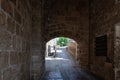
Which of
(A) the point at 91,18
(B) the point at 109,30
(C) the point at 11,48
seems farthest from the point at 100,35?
(C) the point at 11,48

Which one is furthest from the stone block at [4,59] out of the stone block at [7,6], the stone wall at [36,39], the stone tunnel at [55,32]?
the stone wall at [36,39]

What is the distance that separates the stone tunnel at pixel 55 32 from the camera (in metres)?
2.23

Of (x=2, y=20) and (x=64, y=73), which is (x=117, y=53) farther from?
(x=2, y=20)

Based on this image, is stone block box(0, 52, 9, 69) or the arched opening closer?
stone block box(0, 52, 9, 69)

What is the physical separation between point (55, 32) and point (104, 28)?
8.19 ft

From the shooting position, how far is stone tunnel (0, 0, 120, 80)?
87.8 inches

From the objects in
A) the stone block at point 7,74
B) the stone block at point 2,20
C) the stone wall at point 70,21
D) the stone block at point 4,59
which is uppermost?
the stone wall at point 70,21

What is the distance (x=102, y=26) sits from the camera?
6293 mm

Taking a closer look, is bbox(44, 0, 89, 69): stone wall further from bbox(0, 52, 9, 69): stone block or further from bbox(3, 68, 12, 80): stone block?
bbox(0, 52, 9, 69): stone block

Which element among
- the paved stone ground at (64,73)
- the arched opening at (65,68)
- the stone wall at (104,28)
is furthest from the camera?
the arched opening at (65,68)

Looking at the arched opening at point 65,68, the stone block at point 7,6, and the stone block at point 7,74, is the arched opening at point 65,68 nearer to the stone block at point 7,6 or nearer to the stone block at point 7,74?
the stone block at point 7,74

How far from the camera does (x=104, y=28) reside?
6.05 m

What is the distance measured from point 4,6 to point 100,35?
4917 millimetres

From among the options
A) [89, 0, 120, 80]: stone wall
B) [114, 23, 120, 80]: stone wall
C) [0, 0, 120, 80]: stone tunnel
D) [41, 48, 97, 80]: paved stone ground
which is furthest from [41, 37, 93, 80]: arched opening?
[114, 23, 120, 80]: stone wall
